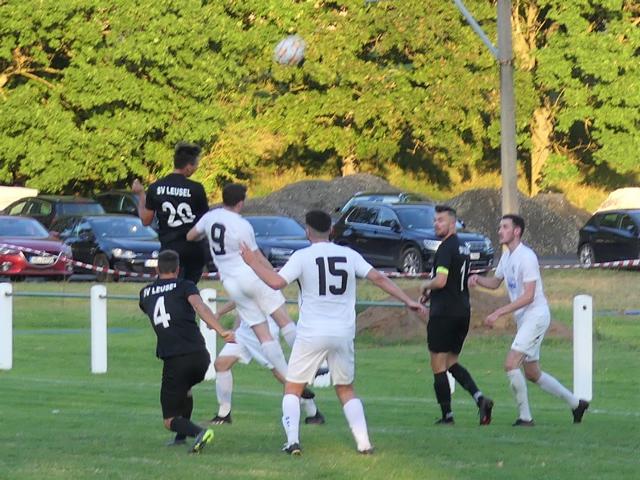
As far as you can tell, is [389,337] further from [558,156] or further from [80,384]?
[558,156]

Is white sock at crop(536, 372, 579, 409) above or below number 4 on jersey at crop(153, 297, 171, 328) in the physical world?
below

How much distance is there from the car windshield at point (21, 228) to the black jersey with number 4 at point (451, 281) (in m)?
23.9

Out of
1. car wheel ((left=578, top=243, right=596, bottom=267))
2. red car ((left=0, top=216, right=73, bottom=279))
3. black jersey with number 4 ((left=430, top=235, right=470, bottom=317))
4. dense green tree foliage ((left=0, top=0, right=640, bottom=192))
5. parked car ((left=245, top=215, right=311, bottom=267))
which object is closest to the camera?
black jersey with number 4 ((left=430, top=235, right=470, bottom=317))

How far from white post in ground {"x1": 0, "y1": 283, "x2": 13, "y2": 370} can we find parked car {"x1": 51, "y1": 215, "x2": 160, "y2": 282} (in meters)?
15.2

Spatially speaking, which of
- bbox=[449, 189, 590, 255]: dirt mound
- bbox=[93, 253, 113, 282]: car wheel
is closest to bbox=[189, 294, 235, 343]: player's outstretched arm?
bbox=[93, 253, 113, 282]: car wheel

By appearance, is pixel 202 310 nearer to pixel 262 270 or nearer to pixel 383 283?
pixel 262 270

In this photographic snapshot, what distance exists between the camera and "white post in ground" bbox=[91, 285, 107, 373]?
1880 cm

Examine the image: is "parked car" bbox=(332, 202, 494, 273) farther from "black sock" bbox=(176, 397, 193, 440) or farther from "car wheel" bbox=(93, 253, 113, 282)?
"black sock" bbox=(176, 397, 193, 440)

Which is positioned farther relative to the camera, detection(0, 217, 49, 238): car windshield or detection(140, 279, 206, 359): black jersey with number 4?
detection(0, 217, 49, 238): car windshield

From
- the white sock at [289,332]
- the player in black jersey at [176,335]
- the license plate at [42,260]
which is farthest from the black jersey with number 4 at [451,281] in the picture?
the license plate at [42,260]

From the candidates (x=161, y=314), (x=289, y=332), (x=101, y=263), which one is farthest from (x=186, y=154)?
(x=101, y=263)

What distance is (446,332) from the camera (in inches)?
510

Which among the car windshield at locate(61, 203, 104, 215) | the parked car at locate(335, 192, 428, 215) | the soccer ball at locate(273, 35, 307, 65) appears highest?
the soccer ball at locate(273, 35, 307, 65)

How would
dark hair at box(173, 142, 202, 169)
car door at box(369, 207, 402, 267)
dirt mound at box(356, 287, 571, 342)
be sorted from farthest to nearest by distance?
car door at box(369, 207, 402, 267), dirt mound at box(356, 287, 571, 342), dark hair at box(173, 142, 202, 169)
